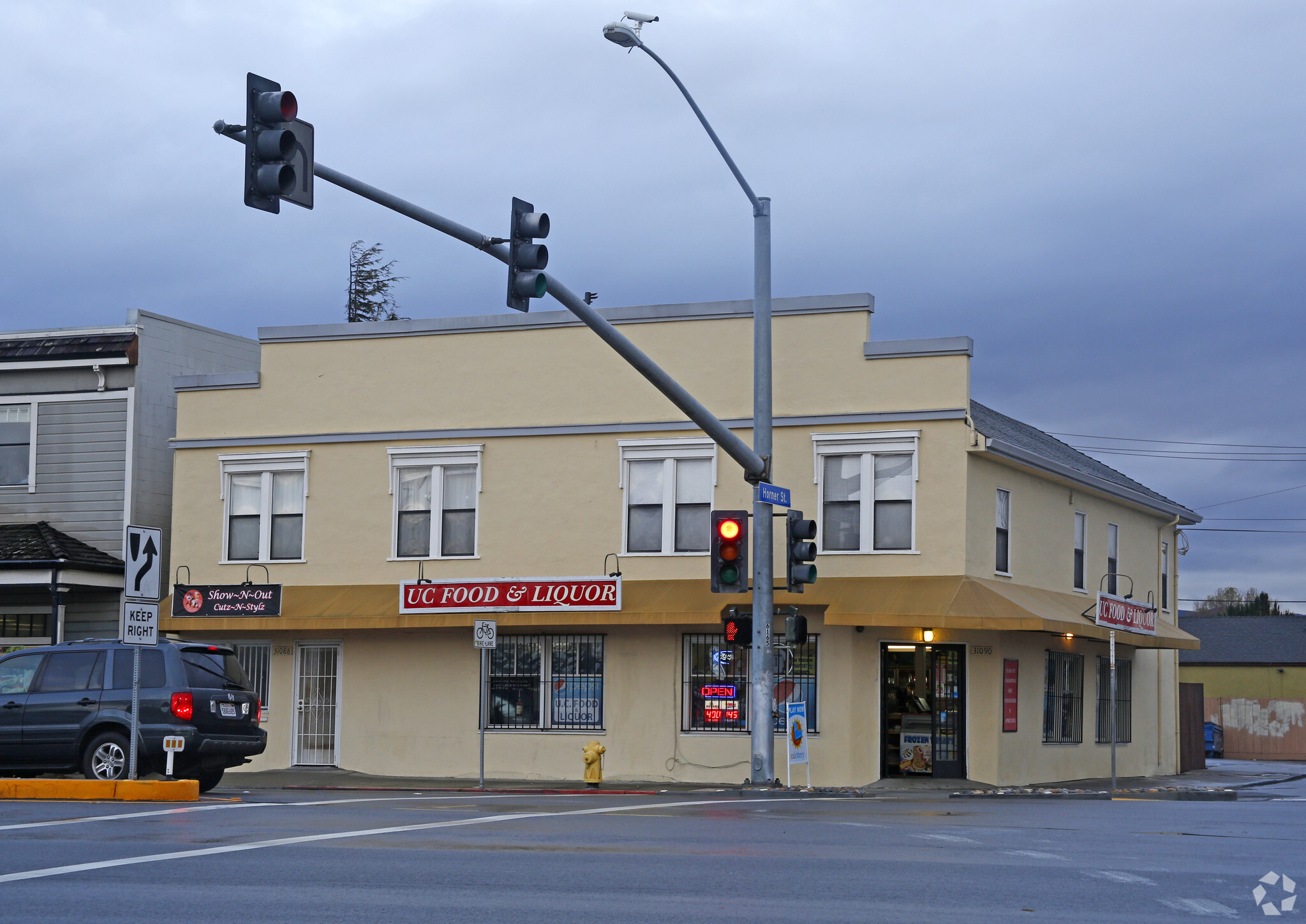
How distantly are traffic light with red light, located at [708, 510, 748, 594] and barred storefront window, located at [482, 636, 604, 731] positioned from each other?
6073 millimetres

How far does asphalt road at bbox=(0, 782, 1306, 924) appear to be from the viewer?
350 inches

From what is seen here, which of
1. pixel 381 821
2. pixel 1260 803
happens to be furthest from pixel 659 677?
pixel 381 821

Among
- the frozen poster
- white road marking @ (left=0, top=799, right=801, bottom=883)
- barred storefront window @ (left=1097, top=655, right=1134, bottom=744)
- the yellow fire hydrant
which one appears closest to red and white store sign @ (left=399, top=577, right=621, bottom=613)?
the yellow fire hydrant

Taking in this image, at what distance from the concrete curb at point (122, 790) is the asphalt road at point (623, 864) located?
0.72 metres

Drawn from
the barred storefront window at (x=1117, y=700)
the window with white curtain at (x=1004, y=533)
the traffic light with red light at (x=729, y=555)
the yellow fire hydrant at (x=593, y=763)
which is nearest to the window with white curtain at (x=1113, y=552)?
the barred storefront window at (x=1117, y=700)

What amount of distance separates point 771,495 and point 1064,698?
953 centimetres

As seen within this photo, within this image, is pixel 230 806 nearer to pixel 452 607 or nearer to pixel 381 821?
pixel 381 821

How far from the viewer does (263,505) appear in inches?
1086

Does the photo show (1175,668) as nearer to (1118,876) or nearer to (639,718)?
(639,718)

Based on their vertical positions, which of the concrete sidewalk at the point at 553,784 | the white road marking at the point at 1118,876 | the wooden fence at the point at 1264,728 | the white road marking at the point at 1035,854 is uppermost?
the white road marking at the point at 1118,876

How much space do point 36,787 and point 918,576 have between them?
13.1m

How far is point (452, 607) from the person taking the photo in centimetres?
2564

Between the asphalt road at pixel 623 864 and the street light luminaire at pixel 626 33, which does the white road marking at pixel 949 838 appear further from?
the street light luminaire at pixel 626 33

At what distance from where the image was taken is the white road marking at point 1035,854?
11.3m
